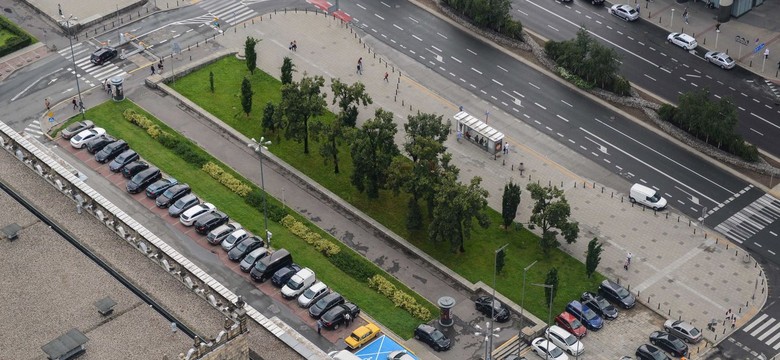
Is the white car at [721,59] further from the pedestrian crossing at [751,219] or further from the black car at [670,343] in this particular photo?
the black car at [670,343]

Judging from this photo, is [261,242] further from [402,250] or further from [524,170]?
[524,170]

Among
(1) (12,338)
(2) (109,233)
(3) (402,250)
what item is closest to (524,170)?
(3) (402,250)

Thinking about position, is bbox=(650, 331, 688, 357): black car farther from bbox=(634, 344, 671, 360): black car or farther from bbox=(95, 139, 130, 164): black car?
bbox=(95, 139, 130, 164): black car

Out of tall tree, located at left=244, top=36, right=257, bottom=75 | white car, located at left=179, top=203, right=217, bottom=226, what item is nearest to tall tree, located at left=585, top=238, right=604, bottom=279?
white car, located at left=179, top=203, right=217, bottom=226

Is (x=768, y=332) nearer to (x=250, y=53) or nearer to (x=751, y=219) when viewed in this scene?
(x=751, y=219)

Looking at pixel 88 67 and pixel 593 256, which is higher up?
pixel 88 67

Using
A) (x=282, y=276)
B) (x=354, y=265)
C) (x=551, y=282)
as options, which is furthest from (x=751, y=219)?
(x=282, y=276)

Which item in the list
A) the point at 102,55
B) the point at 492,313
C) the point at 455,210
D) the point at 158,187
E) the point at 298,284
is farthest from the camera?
the point at 102,55
